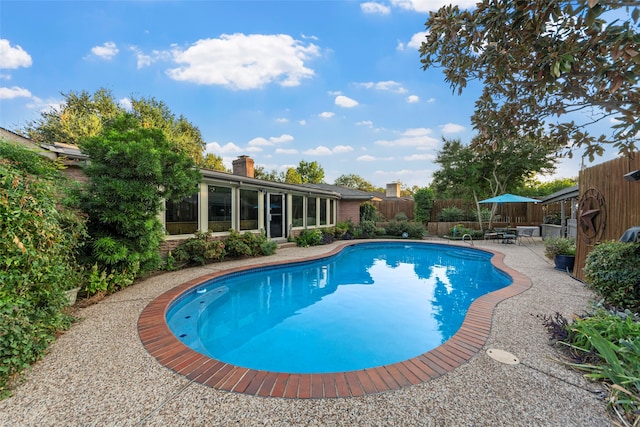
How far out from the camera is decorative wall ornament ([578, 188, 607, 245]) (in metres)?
5.89

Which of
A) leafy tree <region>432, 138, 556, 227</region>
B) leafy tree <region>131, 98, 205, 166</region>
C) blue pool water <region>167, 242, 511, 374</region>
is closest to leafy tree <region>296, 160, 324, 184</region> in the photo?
leafy tree <region>131, 98, 205, 166</region>

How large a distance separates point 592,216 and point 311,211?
1063 centimetres

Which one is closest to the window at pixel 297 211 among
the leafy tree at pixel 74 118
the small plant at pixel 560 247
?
the small plant at pixel 560 247

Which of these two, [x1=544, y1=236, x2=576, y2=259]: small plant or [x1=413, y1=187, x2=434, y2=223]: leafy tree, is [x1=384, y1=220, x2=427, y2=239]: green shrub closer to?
[x1=413, y1=187, x2=434, y2=223]: leafy tree

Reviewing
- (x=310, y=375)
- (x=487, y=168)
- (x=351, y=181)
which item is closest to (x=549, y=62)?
(x=310, y=375)

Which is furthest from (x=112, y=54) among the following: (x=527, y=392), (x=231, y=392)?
(x=527, y=392)

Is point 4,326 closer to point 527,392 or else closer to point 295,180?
point 527,392

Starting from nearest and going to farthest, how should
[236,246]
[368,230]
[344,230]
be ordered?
[236,246], [344,230], [368,230]

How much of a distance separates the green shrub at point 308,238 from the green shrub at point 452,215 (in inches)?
391

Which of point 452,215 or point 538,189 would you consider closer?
point 452,215

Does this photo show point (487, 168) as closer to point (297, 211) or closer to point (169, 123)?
point (297, 211)

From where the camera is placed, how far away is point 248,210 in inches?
417

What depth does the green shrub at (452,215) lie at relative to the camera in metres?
18.0

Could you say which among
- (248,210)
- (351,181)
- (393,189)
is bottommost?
(248,210)
